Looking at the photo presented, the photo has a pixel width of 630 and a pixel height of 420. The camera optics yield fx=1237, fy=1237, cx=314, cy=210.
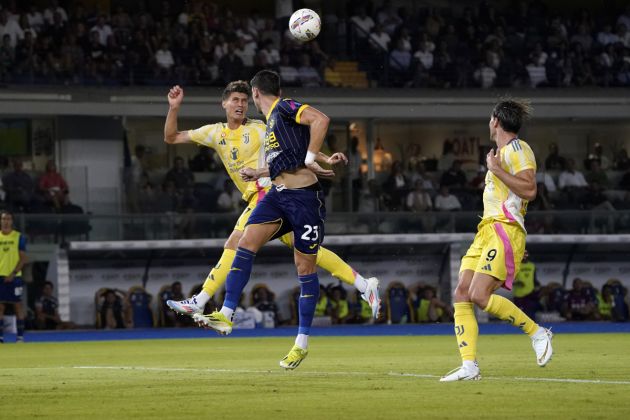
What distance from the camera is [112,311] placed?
29094 millimetres

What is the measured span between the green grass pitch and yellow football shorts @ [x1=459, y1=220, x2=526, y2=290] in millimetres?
866

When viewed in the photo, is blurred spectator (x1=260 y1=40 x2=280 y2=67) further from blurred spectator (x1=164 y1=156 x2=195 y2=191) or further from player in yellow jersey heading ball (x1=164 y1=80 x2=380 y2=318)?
player in yellow jersey heading ball (x1=164 y1=80 x2=380 y2=318)

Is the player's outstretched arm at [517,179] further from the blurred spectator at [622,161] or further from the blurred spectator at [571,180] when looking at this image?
the blurred spectator at [622,161]

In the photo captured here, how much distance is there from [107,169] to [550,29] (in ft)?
44.9

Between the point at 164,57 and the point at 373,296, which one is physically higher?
the point at 164,57

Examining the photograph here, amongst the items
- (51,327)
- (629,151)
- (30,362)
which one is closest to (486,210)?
(30,362)

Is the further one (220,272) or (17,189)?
(17,189)

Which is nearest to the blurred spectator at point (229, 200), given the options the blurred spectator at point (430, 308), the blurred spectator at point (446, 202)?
the blurred spectator at point (430, 308)

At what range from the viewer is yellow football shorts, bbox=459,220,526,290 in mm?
10023

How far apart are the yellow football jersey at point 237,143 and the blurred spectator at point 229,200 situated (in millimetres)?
16654

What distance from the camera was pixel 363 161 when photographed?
34.9 metres

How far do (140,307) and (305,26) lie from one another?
16642mm

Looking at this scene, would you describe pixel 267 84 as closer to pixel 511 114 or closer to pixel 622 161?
pixel 511 114

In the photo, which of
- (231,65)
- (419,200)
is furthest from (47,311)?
(419,200)
